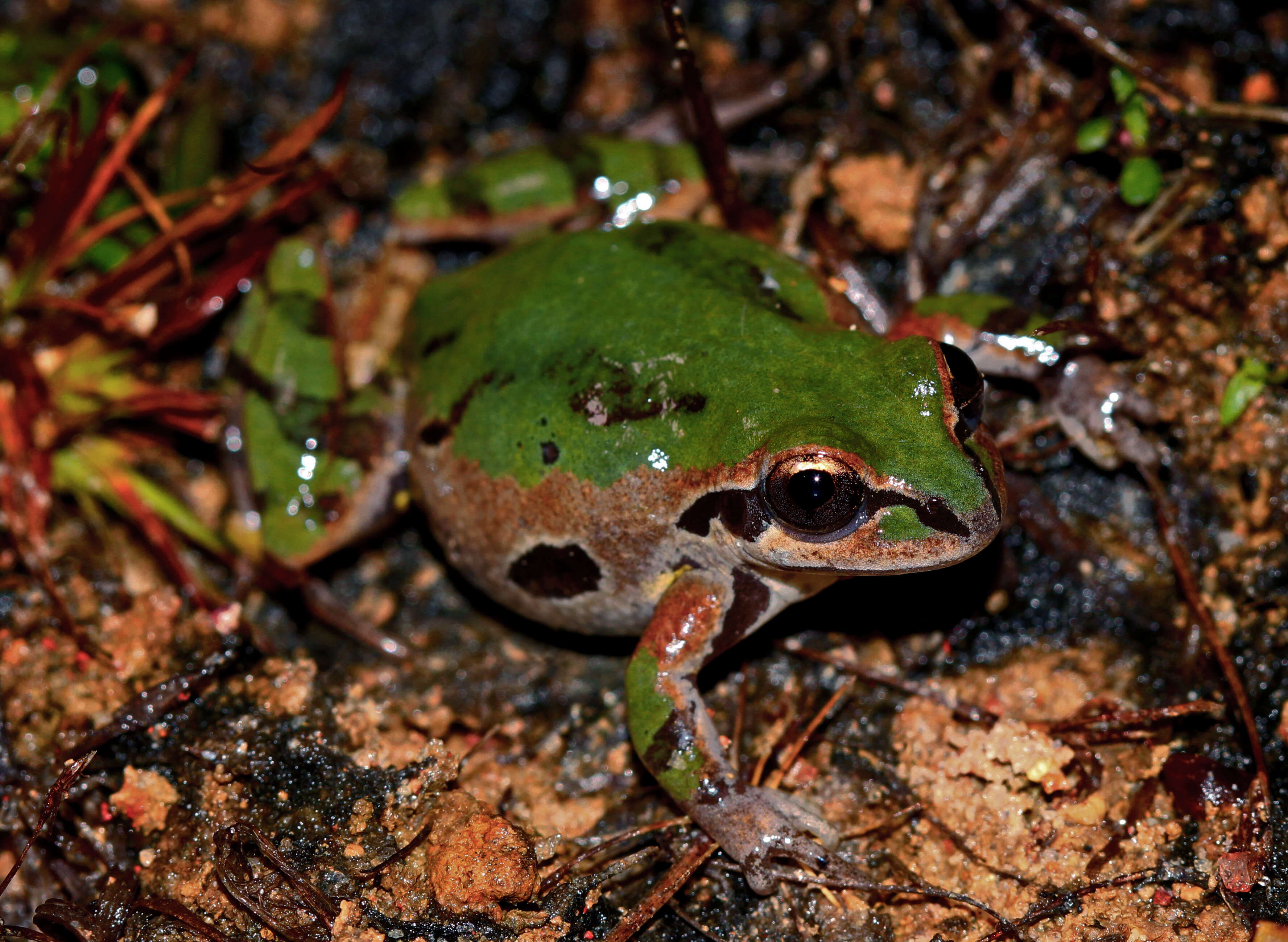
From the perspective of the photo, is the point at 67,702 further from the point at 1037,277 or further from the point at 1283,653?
the point at 1283,653

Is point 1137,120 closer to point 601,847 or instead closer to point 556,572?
point 556,572

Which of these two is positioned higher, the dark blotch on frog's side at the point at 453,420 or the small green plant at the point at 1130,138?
the small green plant at the point at 1130,138

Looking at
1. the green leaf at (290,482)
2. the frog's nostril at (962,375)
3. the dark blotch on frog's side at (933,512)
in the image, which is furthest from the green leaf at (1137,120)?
the green leaf at (290,482)

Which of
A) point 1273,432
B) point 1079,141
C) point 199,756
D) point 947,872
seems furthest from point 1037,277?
point 199,756

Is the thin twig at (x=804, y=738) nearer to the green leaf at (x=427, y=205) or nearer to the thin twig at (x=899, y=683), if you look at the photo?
the thin twig at (x=899, y=683)

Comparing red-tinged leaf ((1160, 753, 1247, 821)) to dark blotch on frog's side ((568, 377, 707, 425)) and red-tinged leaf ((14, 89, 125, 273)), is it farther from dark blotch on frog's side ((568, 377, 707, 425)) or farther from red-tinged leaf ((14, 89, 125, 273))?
red-tinged leaf ((14, 89, 125, 273))

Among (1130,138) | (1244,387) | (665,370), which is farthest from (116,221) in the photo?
(1244,387)
